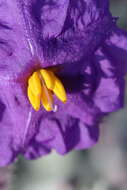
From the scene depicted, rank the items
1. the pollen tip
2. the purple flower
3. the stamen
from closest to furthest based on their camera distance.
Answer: the purple flower
the stamen
the pollen tip

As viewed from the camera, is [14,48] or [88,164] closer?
[14,48]

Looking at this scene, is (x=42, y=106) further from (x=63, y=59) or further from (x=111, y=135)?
(x=111, y=135)

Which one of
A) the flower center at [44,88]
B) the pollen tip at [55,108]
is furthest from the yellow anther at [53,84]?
the pollen tip at [55,108]

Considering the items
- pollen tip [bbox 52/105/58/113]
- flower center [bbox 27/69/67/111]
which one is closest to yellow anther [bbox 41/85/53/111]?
flower center [bbox 27/69/67/111]

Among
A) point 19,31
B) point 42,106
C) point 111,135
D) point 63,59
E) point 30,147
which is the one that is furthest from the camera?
point 111,135

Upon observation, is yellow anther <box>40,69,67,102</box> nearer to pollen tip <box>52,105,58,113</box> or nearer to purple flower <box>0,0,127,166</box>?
purple flower <box>0,0,127,166</box>

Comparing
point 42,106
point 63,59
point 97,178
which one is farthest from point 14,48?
point 97,178

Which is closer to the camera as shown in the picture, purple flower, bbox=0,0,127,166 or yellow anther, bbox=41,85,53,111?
purple flower, bbox=0,0,127,166

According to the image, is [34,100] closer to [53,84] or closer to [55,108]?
[53,84]
